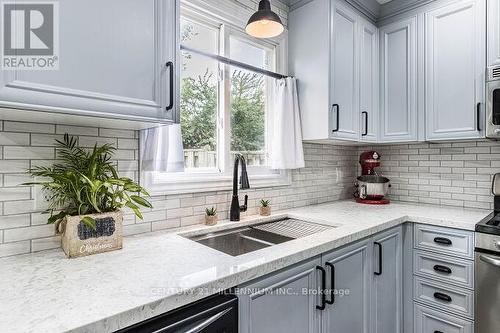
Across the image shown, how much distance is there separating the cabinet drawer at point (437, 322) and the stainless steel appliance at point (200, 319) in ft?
5.33

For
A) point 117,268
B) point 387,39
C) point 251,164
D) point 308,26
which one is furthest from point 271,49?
point 117,268

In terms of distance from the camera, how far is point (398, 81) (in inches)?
95.3

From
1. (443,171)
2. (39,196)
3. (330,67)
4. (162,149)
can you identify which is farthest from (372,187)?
(39,196)

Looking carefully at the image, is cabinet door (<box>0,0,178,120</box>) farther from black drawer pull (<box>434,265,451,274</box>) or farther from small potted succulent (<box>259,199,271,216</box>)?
black drawer pull (<box>434,265,451,274</box>)

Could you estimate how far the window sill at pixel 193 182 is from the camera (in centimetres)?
151

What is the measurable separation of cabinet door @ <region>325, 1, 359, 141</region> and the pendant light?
66 centimetres

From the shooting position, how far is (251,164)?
6.94ft

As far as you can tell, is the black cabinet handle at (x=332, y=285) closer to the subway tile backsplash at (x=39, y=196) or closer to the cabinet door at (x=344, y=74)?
the subway tile backsplash at (x=39, y=196)

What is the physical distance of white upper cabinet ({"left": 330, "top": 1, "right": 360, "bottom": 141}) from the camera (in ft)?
6.79

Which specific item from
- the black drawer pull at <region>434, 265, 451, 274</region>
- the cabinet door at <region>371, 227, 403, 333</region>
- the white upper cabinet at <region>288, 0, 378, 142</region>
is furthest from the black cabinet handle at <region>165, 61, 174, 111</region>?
the black drawer pull at <region>434, 265, 451, 274</region>

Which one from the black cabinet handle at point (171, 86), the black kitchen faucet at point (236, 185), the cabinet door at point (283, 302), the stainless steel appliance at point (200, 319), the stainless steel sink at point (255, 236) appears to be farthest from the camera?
the black kitchen faucet at point (236, 185)

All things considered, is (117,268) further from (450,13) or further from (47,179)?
(450,13)

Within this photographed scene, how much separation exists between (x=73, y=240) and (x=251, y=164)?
126 cm

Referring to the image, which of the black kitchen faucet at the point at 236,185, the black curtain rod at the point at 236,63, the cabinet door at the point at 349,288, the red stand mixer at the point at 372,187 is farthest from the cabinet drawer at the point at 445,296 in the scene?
the black curtain rod at the point at 236,63
